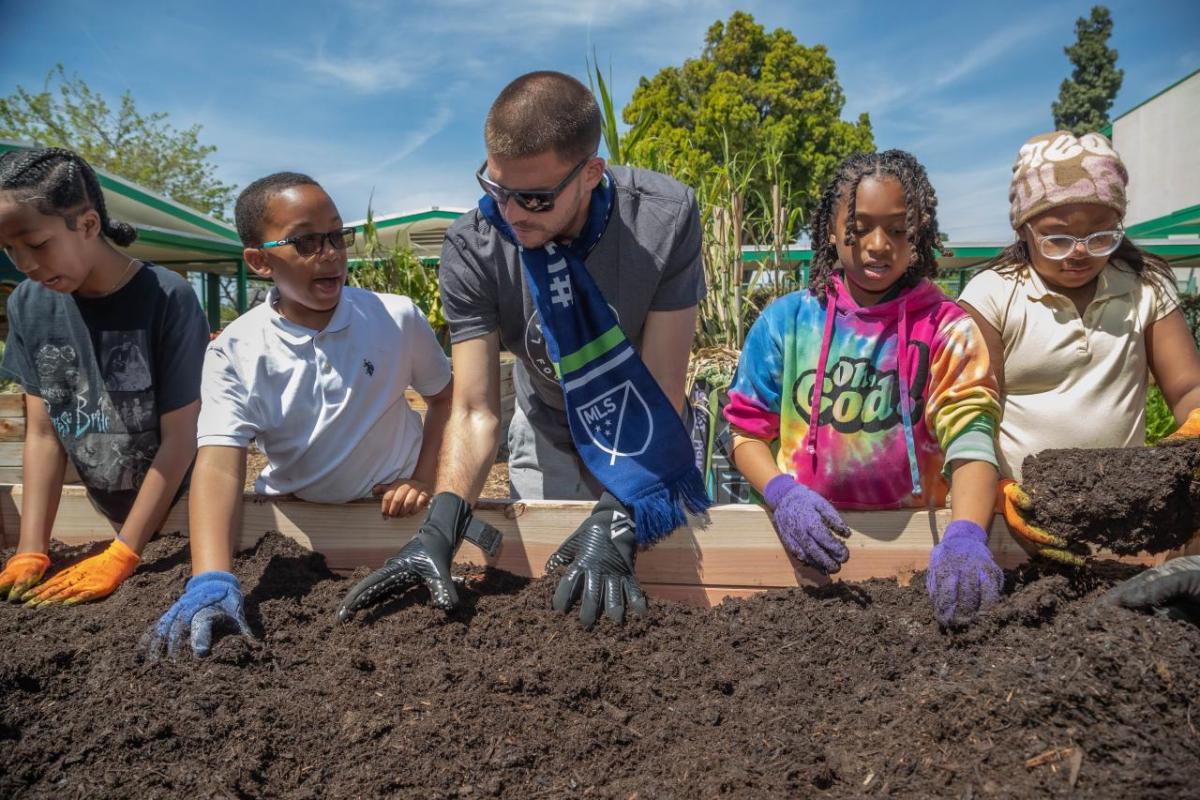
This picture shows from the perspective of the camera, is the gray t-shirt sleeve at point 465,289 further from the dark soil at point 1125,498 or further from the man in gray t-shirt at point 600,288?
the dark soil at point 1125,498

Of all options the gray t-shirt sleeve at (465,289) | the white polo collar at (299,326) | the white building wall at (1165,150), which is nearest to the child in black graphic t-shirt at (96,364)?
the white polo collar at (299,326)

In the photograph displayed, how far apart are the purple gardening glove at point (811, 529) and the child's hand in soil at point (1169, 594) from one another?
493mm

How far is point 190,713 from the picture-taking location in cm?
133

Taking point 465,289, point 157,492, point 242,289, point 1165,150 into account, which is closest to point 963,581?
point 465,289

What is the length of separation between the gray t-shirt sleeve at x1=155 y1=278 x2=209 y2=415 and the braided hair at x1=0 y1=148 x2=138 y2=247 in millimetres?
343

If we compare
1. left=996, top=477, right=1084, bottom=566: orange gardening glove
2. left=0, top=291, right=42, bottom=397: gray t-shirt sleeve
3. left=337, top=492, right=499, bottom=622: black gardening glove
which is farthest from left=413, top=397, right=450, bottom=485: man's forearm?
left=996, top=477, right=1084, bottom=566: orange gardening glove

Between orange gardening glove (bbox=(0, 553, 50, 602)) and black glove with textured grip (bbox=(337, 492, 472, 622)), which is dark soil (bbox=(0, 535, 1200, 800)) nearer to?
black glove with textured grip (bbox=(337, 492, 472, 622))

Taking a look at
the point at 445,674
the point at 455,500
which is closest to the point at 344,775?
the point at 445,674

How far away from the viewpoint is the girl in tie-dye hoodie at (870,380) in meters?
1.72

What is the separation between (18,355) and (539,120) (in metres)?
1.83

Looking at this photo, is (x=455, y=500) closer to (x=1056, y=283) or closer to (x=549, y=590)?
(x=549, y=590)

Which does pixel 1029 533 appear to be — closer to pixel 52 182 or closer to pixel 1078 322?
pixel 1078 322

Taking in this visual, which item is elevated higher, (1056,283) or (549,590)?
(1056,283)

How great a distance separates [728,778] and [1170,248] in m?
15.3
